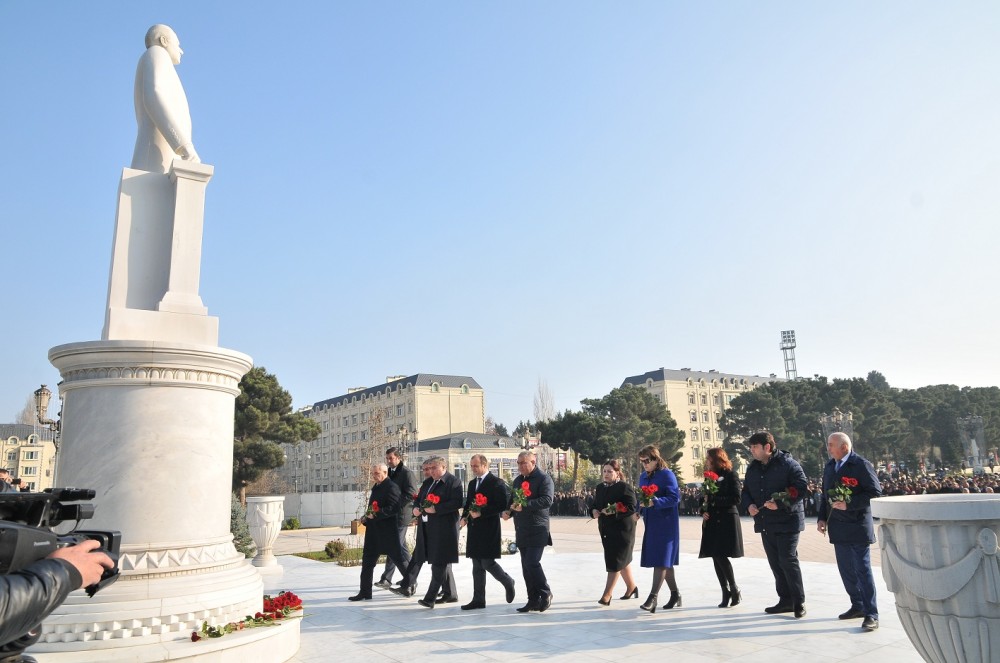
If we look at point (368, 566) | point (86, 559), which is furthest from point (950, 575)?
point (368, 566)

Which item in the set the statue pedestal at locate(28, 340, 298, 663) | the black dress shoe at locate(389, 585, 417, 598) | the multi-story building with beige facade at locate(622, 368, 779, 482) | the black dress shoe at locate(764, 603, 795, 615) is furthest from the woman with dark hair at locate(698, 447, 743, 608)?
the multi-story building with beige facade at locate(622, 368, 779, 482)

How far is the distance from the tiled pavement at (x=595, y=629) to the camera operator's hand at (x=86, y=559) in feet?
12.5

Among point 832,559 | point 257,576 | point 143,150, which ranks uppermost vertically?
point 143,150

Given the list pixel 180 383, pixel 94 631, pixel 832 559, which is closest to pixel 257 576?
pixel 94 631

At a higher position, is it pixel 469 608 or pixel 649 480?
pixel 649 480

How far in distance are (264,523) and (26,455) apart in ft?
277

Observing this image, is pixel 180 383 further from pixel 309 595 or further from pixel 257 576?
pixel 309 595

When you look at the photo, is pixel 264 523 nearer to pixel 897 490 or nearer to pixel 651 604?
pixel 651 604

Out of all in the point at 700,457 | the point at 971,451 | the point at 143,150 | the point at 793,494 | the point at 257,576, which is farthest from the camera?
Result: the point at 700,457

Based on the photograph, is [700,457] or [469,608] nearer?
[469,608]

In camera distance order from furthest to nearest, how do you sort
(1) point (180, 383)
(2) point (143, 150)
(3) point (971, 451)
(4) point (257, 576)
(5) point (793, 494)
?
(3) point (971, 451) < (5) point (793, 494) < (2) point (143, 150) < (4) point (257, 576) < (1) point (180, 383)

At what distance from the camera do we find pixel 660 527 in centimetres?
767

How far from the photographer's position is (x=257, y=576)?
5723 mm

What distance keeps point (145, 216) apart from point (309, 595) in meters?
5.71
